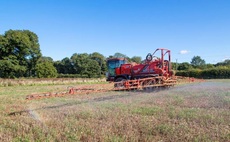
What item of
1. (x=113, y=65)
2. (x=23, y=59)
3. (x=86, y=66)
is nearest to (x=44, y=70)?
(x=23, y=59)

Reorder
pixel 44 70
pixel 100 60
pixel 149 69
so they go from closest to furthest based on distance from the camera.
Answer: pixel 149 69 → pixel 44 70 → pixel 100 60

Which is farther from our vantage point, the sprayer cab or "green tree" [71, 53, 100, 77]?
"green tree" [71, 53, 100, 77]

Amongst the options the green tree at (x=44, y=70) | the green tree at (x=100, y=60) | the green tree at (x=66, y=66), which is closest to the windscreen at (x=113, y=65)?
the green tree at (x=44, y=70)

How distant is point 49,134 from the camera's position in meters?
4.63

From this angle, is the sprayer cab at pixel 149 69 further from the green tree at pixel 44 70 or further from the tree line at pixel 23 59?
the green tree at pixel 44 70

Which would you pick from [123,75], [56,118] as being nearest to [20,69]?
[123,75]

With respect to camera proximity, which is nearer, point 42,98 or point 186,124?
point 186,124

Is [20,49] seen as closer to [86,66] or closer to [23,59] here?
[23,59]

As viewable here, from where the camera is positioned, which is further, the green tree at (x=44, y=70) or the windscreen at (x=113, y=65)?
the green tree at (x=44, y=70)

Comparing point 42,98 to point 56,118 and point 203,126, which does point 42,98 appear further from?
point 203,126

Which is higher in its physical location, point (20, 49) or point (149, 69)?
point (20, 49)

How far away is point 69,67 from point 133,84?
62.8 meters

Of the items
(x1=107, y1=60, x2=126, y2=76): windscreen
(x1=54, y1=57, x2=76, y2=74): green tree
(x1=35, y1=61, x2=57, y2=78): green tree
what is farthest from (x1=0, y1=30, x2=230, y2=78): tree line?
(x1=107, y1=60, x2=126, y2=76): windscreen

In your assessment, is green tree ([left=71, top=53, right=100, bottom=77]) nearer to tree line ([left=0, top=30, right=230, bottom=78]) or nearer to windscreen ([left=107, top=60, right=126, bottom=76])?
tree line ([left=0, top=30, right=230, bottom=78])
